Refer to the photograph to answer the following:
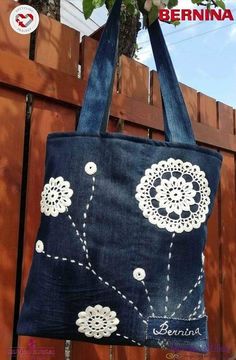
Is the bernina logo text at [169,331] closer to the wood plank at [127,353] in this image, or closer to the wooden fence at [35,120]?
the wooden fence at [35,120]

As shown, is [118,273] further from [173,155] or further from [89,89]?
[89,89]

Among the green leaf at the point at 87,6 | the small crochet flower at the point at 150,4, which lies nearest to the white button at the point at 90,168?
the small crochet flower at the point at 150,4

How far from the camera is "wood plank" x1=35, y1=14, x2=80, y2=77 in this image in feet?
4.59

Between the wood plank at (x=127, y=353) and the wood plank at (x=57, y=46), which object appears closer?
the wood plank at (x=57, y=46)

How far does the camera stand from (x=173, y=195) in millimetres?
930

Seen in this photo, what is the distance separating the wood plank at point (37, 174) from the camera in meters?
1.31

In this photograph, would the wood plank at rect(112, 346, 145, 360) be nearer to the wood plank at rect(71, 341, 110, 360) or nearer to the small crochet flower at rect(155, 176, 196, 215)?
the wood plank at rect(71, 341, 110, 360)

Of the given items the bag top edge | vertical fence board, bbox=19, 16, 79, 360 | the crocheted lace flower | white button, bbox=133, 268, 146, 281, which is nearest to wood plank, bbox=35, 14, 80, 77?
vertical fence board, bbox=19, 16, 79, 360

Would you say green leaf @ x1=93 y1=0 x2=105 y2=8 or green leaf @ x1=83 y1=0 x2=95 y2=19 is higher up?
green leaf @ x1=93 y1=0 x2=105 y2=8

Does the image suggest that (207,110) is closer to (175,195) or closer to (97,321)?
(175,195)

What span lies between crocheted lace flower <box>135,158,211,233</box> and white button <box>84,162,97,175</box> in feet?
0.32

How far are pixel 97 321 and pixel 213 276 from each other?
114 centimetres

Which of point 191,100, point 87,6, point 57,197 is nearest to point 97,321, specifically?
point 57,197

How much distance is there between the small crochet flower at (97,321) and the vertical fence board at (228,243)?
1211 mm
